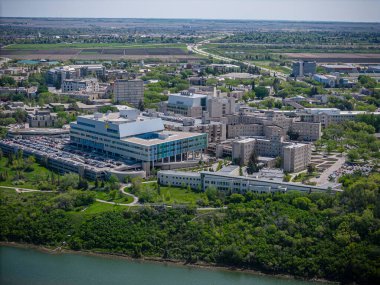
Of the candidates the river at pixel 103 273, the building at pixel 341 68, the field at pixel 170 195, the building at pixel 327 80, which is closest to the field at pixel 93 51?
the building at pixel 341 68

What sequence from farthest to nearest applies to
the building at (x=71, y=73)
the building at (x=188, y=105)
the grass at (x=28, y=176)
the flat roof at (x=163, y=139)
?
1. the building at (x=71, y=73)
2. the building at (x=188, y=105)
3. the flat roof at (x=163, y=139)
4. the grass at (x=28, y=176)

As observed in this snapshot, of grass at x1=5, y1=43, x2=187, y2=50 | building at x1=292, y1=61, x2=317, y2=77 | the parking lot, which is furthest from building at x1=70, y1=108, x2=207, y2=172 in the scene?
grass at x1=5, y1=43, x2=187, y2=50

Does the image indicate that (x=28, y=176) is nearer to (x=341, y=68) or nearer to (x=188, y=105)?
(x=188, y=105)

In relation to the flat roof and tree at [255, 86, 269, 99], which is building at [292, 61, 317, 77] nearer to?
tree at [255, 86, 269, 99]

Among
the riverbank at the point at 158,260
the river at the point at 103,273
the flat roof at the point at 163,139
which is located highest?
the flat roof at the point at 163,139

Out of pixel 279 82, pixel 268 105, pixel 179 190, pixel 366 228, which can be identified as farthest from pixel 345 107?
pixel 366 228

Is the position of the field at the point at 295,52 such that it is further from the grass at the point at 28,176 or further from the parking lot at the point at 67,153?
the grass at the point at 28,176

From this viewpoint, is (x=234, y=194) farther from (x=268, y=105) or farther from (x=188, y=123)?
(x=268, y=105)

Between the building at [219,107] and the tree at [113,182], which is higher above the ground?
the building at [219,107]
